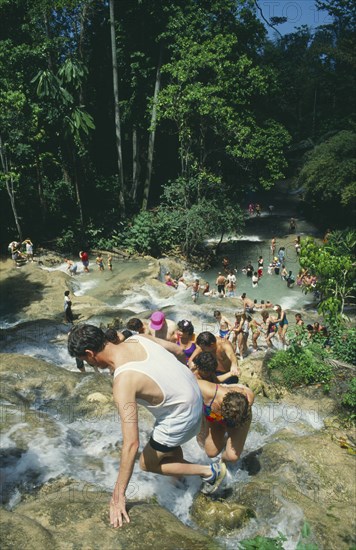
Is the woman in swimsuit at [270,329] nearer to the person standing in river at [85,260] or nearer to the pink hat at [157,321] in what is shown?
the pink hat at [157,321]

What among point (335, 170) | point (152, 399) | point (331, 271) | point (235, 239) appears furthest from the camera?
point (235, 239)

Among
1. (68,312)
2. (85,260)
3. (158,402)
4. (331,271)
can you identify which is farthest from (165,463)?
(85,260)

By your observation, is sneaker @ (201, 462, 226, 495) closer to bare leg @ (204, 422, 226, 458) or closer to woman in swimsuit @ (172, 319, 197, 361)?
bare leg @ (204, 422, 226, 458)

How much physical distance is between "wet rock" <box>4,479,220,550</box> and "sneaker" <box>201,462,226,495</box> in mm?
509

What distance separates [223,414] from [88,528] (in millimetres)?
1604

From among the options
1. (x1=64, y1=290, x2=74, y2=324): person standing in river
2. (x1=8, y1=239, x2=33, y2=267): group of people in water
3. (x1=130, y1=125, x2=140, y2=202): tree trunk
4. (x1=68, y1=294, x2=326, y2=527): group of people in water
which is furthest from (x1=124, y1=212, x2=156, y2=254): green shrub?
(x1=68, y1=294, x2=326, y2=527): group of people in water

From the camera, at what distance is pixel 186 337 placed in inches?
279

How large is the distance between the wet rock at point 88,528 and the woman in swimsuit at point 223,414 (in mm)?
1075

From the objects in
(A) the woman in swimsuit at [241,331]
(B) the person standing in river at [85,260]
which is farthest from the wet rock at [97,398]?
(B) the person standing in river at [85,260]

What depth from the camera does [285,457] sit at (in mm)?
5816

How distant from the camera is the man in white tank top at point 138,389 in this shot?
3053mm

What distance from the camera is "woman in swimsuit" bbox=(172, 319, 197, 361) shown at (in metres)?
6.96

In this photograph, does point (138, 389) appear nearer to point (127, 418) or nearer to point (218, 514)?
point (127, 418)

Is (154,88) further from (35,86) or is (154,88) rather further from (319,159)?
(319,159)
